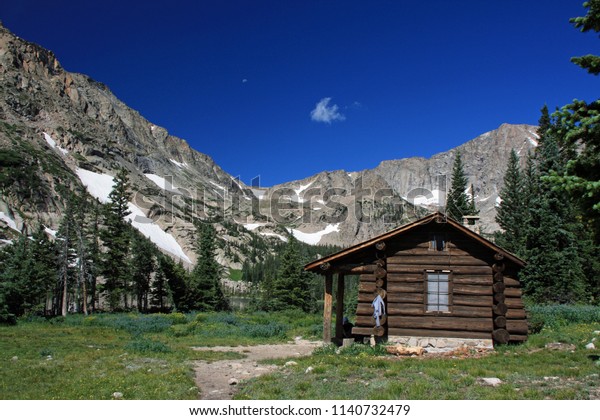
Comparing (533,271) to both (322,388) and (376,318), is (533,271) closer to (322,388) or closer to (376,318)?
(376,318)

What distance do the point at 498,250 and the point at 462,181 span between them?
143ft

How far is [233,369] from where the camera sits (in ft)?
47.0

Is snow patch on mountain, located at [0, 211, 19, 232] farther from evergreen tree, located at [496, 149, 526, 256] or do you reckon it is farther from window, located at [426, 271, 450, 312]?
window, located at [426, 271, 450, 312]

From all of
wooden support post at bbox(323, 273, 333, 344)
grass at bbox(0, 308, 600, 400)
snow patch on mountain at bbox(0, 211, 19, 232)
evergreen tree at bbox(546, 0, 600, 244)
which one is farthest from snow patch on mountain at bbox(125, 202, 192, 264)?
evergreen tree at bbox(546, 0, 600, 244)

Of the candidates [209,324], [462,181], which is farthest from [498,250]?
[462,181]

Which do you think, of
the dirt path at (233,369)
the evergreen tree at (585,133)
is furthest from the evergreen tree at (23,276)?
the evergreen tree at (585,133)

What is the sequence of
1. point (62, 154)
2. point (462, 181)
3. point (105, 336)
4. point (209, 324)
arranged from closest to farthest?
point (105, 336) → point (209, 324) → point (462, 181) → point (62, 154)

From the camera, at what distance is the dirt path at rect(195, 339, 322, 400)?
11.1 metres

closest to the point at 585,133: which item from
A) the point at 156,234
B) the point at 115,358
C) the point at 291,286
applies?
the point at 115,358

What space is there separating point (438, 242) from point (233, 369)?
914 cm

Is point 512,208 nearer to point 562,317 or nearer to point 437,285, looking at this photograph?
point 562,317

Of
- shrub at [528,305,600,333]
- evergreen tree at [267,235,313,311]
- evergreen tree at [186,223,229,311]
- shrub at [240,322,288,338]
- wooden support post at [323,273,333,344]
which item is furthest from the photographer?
evergreen tree at [186,223,229,311]

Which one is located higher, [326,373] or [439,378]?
[439,378]

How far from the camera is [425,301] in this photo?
17.2 m
